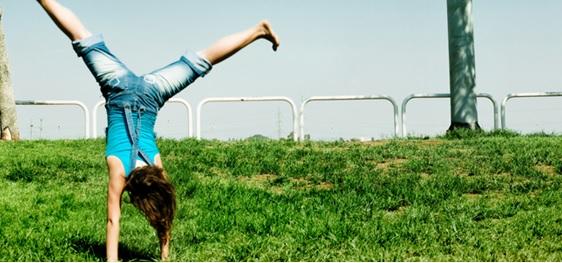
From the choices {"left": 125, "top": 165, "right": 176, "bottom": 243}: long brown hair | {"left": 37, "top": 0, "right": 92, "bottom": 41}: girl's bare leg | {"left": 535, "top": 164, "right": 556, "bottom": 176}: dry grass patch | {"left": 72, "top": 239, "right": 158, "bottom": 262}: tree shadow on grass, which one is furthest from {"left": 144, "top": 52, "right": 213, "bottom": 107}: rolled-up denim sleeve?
{"left": 535, "top": 164, "right": 556, "bottom": 176}: dry grass patch

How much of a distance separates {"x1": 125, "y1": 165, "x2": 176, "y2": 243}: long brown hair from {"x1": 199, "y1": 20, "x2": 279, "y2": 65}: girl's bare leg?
109 centimetres

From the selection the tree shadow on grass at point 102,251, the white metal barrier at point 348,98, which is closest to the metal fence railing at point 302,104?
the white metal barrier at point 348,98

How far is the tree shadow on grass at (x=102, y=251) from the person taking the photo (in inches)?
231

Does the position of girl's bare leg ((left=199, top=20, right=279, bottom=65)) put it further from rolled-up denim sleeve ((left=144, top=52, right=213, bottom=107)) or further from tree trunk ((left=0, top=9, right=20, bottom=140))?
tree trunk ((left=0, top=9, right=20, bottom=140))

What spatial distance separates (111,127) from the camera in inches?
206

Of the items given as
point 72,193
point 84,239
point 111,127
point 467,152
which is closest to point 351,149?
point 467,152

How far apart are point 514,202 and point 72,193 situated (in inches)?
199

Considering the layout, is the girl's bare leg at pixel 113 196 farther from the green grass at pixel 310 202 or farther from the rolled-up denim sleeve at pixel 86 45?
the rolled-up denim sleeve at pixel 86 45

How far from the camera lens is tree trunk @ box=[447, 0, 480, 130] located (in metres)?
15.0

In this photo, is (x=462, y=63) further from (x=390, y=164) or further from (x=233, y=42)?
(x=233, y=42)

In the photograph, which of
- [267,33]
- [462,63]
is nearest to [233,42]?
[267,33]

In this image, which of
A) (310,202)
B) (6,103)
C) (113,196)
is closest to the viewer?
(113,196)

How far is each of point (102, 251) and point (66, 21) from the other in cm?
195

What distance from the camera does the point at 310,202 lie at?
8.12 metres
